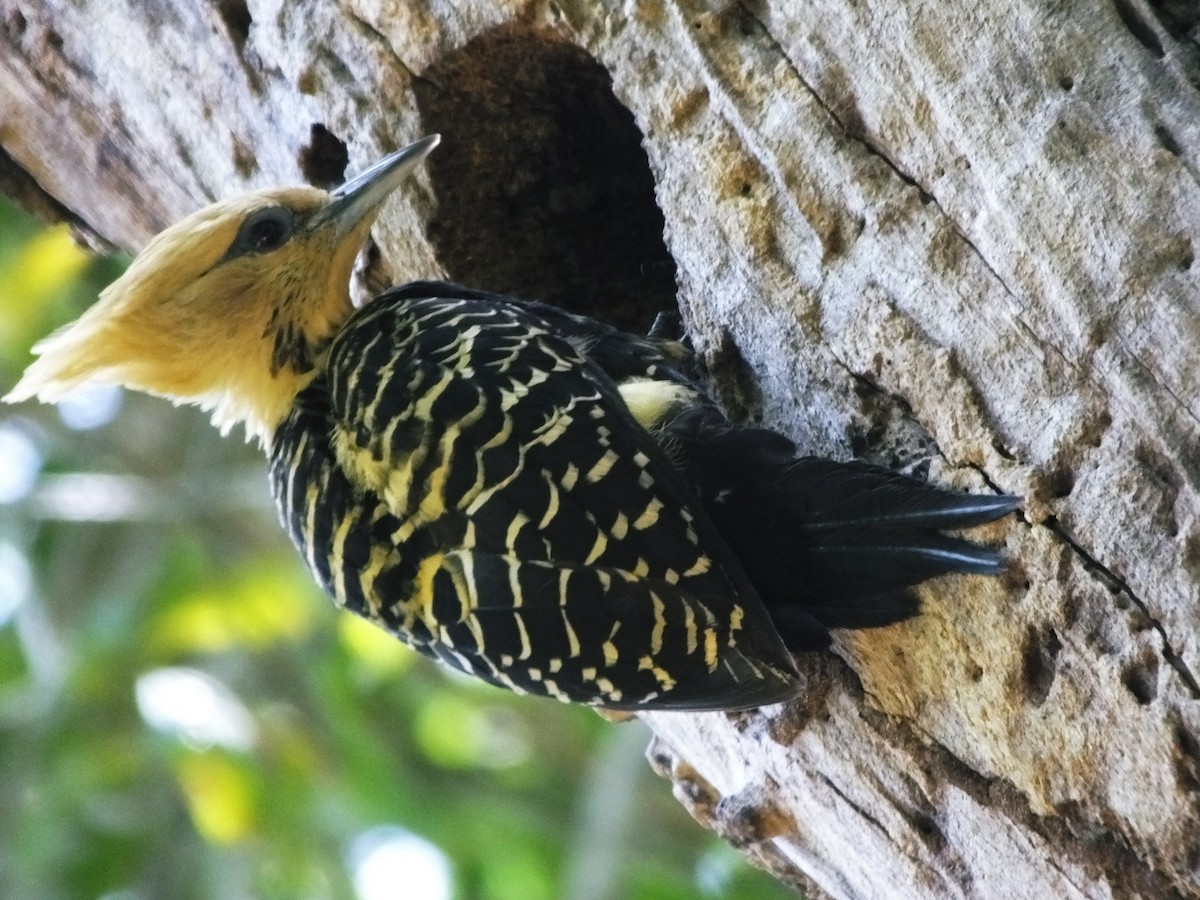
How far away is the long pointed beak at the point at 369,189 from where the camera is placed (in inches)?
88.1

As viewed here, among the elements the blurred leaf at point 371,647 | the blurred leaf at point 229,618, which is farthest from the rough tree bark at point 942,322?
the blurred leaf at point 371,647

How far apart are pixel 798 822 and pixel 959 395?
0.80 metres

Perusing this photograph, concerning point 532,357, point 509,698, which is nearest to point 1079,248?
point 532,357

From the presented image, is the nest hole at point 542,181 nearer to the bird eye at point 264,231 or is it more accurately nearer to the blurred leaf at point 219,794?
the bird eye at point 264,231

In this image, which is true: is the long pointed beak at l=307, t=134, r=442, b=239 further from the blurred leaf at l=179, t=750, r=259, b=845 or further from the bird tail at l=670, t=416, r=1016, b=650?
the blurred leaf at l=179, t=750, r=259, b=845

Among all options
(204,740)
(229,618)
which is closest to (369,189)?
(229,618)

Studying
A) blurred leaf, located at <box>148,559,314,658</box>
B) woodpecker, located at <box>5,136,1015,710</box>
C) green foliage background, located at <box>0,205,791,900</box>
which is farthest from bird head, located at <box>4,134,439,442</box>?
blurred leaf, located at <box>148,559,314,658</box>

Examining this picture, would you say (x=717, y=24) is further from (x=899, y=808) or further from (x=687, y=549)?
(x=899, y=808)

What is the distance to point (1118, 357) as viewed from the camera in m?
1.65

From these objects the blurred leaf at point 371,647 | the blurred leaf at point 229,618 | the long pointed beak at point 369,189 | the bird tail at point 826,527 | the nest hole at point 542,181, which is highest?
the long pointed beak at point 369,189

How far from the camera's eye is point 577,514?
1.86 metres

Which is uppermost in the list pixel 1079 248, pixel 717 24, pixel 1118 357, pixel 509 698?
pixel 717 24

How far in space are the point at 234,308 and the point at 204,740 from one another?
2.05 m

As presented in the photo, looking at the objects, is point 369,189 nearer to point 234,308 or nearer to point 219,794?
point 234,308
